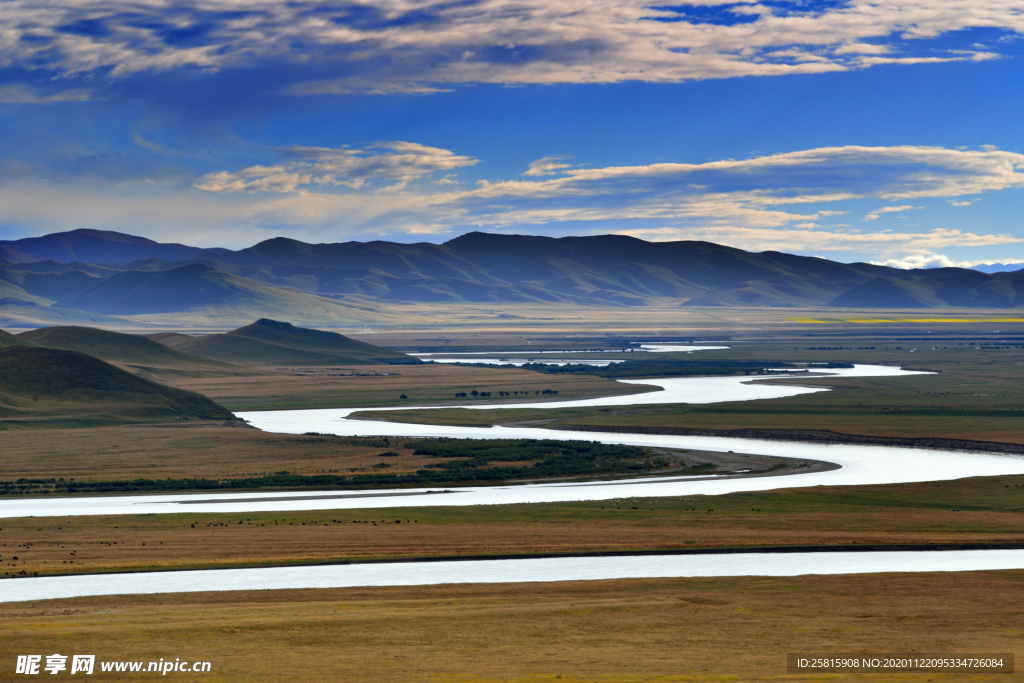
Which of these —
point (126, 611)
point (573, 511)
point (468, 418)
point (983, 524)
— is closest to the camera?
point (126, 611)

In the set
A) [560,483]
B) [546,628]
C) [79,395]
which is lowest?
[560,483]

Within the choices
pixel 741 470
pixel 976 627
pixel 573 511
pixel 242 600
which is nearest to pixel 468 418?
pixel 741 470

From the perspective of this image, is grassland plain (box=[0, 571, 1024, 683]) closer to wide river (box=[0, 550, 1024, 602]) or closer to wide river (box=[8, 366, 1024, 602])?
wide river (box=[0, 550, 1024, 602])

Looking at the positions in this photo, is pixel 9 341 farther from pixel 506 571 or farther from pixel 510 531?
pixel 506 571

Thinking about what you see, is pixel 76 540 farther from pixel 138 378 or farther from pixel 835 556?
pixel 138 378

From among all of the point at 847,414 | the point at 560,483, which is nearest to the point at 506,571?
the point at 560,483
